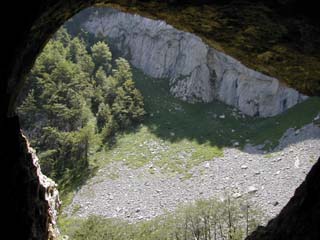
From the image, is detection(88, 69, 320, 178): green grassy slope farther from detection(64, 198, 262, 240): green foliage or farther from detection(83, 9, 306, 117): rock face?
detection(64, 198, 262, 240): green foliage

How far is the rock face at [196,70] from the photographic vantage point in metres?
54.3

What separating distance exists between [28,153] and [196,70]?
5442 cm

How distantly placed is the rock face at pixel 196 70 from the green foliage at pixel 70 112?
38.1 ft

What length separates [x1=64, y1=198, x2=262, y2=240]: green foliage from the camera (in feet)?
85.8

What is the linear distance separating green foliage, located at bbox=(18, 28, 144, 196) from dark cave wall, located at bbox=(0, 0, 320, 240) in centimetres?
3325

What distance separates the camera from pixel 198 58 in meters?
63.0

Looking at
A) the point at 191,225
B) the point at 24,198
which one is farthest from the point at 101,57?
the point at 24,198

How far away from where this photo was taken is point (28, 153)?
9.79 meters

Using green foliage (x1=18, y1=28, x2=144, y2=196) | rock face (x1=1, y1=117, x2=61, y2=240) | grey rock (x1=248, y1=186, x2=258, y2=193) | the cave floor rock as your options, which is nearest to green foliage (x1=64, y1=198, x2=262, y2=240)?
the cave floor rock

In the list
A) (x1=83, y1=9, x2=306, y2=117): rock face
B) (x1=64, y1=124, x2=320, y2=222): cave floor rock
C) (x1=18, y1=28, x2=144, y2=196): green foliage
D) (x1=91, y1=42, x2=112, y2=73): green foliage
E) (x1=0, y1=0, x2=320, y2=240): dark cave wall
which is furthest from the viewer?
(x1=91, y1=42, x2=112, y2=73): green foliage

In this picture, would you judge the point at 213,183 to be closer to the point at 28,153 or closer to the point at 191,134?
the point at 191,134

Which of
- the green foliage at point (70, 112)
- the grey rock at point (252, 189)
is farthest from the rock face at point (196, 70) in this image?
the grey rock at point (252, 189)

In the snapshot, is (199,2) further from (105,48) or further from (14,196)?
(105,48)

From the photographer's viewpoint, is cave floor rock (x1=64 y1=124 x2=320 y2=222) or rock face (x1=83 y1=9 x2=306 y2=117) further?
rock face (x1=83 y1=9 x2=306 y2=117)
